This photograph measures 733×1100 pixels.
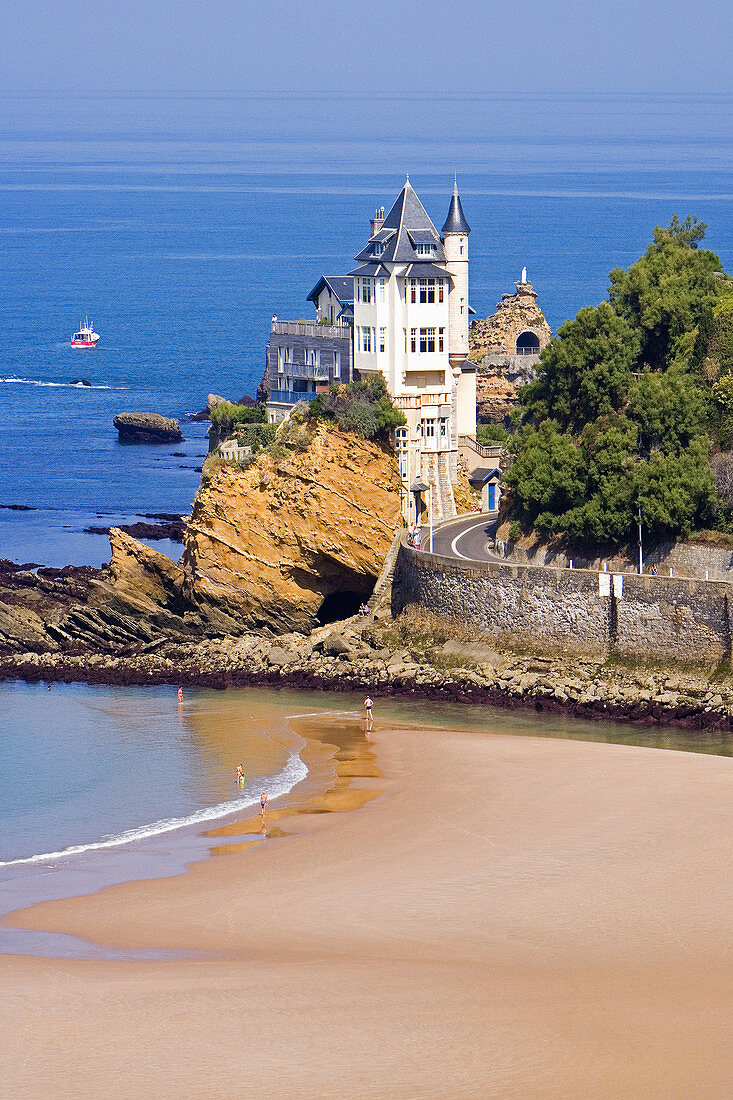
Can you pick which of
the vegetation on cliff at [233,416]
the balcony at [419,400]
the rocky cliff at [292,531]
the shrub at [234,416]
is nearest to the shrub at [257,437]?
the rocky cliff at [292,531]

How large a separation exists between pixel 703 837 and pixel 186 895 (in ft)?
28.8

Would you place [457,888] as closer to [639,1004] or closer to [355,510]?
[639,1004]

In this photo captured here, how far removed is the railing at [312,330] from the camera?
50.8 m

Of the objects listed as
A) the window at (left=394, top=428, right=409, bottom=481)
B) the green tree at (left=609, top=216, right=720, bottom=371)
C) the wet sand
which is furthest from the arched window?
the wet sand

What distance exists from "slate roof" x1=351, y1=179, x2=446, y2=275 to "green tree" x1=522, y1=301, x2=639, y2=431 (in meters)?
5.73

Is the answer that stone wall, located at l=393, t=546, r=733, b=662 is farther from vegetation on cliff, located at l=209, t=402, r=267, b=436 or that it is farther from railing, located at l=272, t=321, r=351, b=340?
vegetation on cliff, located at l=209, t=402, r=267, b=436

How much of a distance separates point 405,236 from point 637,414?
10.4m

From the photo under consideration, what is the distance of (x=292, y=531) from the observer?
4631cm

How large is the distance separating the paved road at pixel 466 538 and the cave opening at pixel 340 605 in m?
2.77

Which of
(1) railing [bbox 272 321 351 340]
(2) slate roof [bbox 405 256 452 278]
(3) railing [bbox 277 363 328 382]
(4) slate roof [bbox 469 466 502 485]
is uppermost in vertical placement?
(2) slate roof [bbox 405 256 452 278]

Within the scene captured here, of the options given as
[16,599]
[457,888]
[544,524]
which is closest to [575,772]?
[457,888]

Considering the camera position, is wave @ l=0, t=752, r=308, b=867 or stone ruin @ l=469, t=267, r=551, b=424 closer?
wave @ l=0, t=752, r=308, b=867

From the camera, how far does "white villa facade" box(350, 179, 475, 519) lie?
160ft

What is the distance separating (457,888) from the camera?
83.0ft
